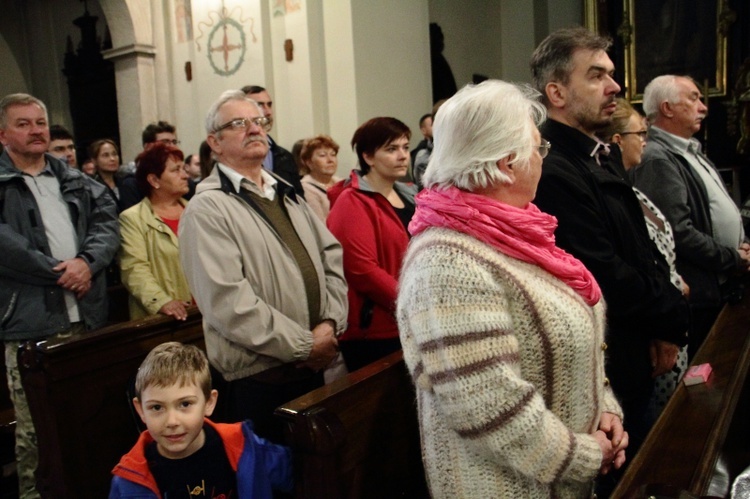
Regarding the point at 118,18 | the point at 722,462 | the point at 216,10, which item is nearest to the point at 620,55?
the point at 216,10

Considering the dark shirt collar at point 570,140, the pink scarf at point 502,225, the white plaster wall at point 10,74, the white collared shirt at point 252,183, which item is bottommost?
the pink scarf at point 502,225

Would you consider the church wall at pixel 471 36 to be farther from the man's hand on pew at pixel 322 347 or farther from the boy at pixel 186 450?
the boy at pixel 186 450

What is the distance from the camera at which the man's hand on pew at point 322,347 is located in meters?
2.48

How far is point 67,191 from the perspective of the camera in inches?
131

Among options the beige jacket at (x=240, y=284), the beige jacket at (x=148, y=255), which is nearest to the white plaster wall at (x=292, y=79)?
the beige jacket at (x=148, y=255)

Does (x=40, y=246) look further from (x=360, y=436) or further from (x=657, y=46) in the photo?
(x=657, y=46)

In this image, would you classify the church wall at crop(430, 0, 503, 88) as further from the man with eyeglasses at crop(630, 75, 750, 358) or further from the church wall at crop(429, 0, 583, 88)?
the man with eyeglasses at crop(630, 75, 750, 358)

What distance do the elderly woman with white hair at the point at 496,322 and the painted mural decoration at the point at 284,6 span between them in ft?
17.0

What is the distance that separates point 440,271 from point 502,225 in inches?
6.9

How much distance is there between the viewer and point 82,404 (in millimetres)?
2494

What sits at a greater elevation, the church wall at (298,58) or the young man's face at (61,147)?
the church wall at (298,58)

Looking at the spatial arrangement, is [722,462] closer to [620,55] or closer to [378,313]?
[378,313]

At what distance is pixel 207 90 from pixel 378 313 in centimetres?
492

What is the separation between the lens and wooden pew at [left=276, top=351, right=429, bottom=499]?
1.74 meters
